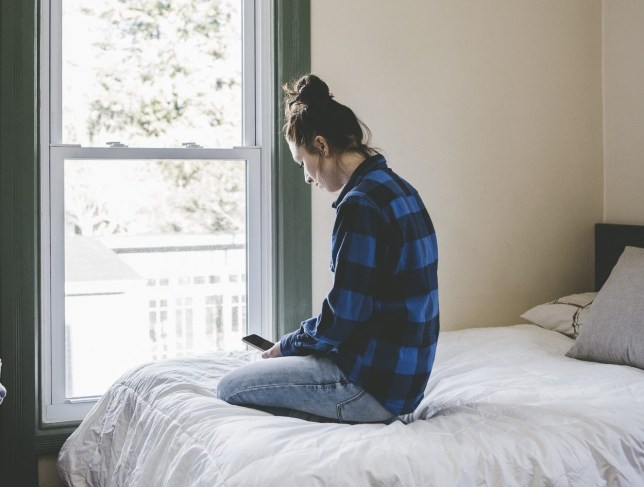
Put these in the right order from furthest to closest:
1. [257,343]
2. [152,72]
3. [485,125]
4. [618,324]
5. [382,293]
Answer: [485,125]
[152,72]
[618,324]
[257,343]
[382,293]

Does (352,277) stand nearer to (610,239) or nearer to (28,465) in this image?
(28,465)

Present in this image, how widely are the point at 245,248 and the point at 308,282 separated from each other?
10.7 inches

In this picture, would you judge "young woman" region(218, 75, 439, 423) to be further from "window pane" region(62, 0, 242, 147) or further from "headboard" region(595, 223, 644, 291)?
"headboard" region(595, 223, 644, 291)

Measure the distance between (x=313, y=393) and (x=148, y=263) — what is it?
44.8 inches

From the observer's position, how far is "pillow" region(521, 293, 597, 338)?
8.55ft

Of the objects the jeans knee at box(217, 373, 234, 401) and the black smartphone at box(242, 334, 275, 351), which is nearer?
the jeans knee at box(217, 373, 234, 401)

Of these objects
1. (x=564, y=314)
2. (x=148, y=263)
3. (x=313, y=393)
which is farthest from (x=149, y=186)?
(x=564, y=314)

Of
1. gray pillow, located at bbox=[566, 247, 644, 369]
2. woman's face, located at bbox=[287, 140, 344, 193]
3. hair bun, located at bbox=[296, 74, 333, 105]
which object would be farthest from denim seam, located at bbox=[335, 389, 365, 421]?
gray pillow, located at bbox=[566, 247, 644, 369]

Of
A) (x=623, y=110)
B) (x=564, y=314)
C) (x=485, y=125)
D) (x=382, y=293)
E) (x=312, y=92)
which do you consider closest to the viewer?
(x=382, y=293)

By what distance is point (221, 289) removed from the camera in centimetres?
266

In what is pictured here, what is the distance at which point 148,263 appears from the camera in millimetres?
2572

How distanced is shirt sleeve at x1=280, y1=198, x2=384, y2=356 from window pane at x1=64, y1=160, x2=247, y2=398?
43.2 inches

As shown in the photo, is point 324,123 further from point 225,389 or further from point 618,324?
point 618,324

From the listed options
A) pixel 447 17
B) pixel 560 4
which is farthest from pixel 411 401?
pixel 560 4
